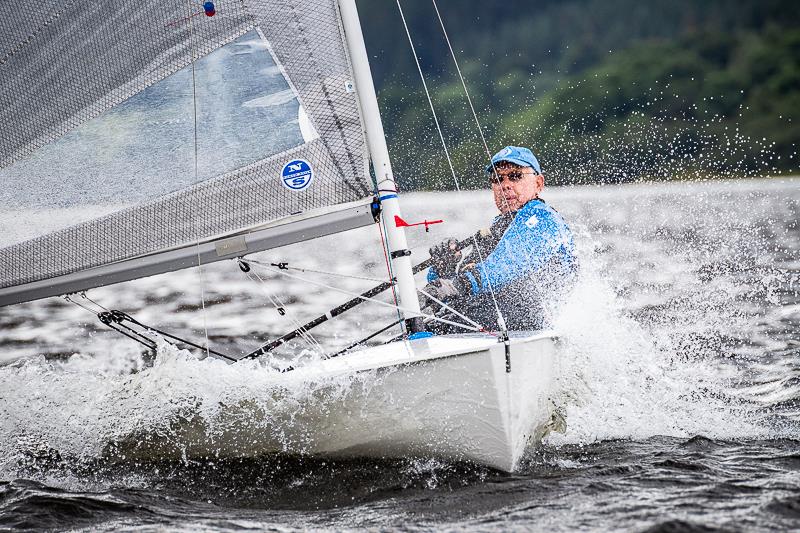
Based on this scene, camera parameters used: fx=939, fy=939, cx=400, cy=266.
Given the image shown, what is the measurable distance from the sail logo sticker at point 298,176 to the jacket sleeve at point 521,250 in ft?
2.71

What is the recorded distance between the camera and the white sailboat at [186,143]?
388 centimetres

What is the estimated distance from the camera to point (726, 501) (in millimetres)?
2902

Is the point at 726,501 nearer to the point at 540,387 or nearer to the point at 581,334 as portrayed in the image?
the point at 540,387

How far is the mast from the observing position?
3.83 meters

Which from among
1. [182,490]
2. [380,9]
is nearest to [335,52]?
[182,490]

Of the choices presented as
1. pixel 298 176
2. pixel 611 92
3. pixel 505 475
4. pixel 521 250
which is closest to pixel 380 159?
pixel 298 176

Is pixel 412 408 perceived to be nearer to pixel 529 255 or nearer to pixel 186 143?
pixel 529 255

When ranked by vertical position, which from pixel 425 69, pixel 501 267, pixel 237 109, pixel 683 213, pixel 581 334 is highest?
pixel 425 69

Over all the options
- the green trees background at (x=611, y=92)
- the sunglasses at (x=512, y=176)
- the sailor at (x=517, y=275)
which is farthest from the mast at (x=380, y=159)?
the green trees background at (x=611, y=92)

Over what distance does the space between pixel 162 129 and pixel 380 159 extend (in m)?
0.95

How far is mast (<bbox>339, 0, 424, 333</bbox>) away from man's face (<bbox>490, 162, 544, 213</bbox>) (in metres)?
0.76

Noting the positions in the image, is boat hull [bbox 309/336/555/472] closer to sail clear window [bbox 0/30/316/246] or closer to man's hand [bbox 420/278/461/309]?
man's hand [bbox 420/278/461/309]

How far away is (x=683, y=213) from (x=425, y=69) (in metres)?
31.6

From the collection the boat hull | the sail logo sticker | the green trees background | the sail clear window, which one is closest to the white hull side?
the boat hull
